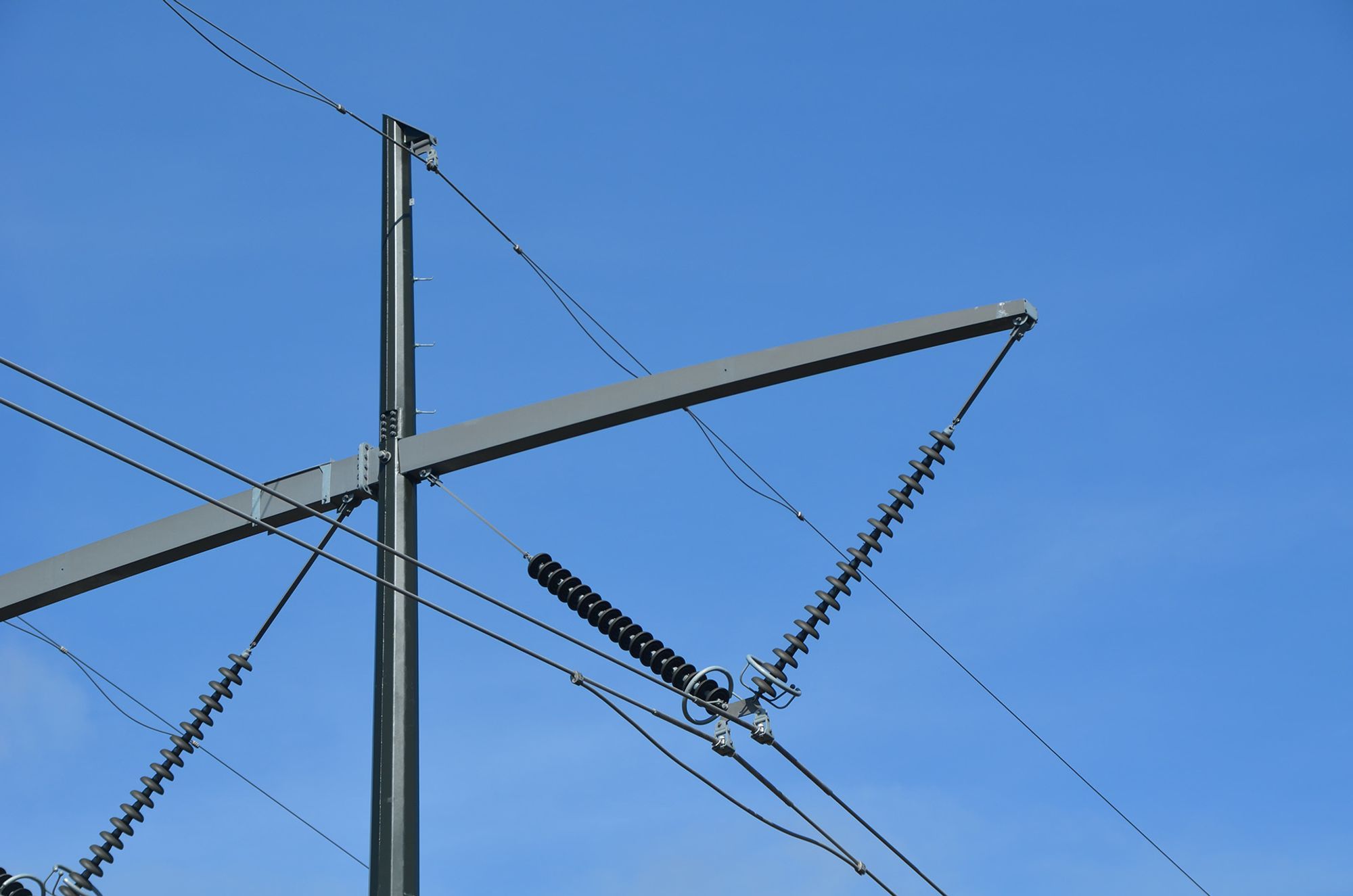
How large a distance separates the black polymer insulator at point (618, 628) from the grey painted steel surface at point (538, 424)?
827 mm

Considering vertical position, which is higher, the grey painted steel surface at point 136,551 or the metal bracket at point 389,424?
the metal bracket at point 389,424

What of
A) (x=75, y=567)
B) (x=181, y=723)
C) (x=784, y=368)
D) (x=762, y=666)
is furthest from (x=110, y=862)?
(x=784, y=368)

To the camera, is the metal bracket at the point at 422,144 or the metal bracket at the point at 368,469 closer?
the metal bracket at the point at 368,469

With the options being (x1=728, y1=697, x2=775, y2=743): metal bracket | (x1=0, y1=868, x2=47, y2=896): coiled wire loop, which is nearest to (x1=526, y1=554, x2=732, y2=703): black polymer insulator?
(x1=728, y1=697, x2=775, y2=743): metal bracket

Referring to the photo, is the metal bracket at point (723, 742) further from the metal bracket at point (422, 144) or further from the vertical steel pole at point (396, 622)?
the metal bracket at point (422, 144)

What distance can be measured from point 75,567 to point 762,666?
3.97 metres

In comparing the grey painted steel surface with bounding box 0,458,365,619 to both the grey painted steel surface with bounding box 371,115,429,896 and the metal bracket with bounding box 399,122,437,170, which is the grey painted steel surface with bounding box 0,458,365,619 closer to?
the grey painted steel surface with bounding box 371,115,429,896

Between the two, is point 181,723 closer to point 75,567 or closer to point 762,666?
point 75,567

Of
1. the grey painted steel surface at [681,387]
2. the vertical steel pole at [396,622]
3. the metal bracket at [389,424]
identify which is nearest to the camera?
the vertical steel pole at [396,622]

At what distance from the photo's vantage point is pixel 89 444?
8.26 metres

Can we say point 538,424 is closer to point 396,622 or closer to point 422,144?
point 396,622

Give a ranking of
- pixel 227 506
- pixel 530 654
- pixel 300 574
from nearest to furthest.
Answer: pixel 530 654 < pixel 227 506 < pixel 300 574

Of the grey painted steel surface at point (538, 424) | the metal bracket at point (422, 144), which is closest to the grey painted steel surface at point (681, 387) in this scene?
the grey painted steel surface at point (538, 424)

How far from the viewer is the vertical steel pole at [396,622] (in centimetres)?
870
